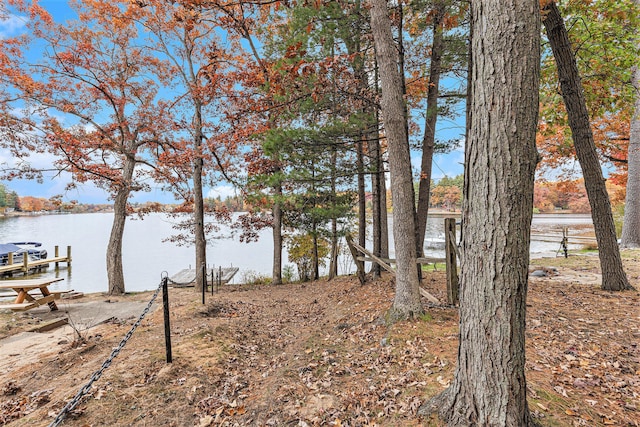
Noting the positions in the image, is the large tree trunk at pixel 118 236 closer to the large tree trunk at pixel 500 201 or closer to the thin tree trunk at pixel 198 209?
the thin tree trunk at pixel 198 209

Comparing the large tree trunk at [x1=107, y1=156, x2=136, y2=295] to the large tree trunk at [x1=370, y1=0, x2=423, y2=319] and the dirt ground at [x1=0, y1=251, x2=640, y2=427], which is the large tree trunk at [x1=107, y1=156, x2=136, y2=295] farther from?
the large tree trunk at [x1=370, y1=0, x2=423, y2=319]

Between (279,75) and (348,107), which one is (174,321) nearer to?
(279,75)

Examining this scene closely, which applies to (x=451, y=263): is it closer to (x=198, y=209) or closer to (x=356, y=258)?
(x=356, y=258)

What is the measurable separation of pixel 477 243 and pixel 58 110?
1342 cm

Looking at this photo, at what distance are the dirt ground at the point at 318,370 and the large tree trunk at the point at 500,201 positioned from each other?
0.61 meters

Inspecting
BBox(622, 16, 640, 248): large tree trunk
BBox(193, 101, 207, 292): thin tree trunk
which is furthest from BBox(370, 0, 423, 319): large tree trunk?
BBox(622, 16, 640, 248): large tree trunk

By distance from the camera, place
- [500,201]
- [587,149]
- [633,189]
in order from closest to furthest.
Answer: [500,201]
[587,149]
[633,189]

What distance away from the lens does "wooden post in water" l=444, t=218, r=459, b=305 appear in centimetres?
510

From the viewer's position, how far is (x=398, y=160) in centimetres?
454

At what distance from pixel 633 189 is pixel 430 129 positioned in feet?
30.7

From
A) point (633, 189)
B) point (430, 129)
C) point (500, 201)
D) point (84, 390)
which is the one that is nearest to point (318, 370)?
point (84, 390)

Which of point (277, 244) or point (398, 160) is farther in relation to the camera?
point (277, 244)

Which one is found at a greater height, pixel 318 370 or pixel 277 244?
pixel 277 244

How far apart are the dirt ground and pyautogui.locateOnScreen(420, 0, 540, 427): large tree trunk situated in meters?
0.61
